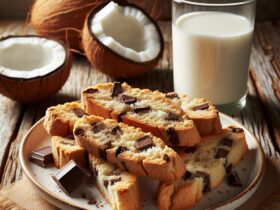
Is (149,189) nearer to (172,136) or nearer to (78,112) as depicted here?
(172,136)

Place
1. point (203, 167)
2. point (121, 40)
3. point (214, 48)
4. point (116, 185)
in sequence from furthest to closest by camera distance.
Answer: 1. point (121, 40)
2. point (214, 48)
3. point (203, 167)
4. point (116, 185)

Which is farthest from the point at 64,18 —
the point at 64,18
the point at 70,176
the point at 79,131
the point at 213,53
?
the point at 70,176

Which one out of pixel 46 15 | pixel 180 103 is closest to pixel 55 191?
pixel 180 103

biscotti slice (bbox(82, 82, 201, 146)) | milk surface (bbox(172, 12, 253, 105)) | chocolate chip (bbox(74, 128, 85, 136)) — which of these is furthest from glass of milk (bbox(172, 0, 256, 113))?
chocolate chip (bbox(74, 128, 85, 136))

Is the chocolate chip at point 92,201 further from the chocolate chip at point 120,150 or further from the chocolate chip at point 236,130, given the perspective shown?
the chocolate chip at point 236,130

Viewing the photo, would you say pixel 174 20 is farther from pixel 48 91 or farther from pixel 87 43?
pixel 48 91

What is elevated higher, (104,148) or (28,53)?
(104,148)

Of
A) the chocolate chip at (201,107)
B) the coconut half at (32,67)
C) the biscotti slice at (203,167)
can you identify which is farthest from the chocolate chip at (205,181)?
the coconut half at (32,67)
